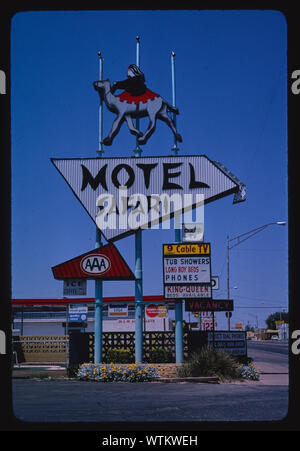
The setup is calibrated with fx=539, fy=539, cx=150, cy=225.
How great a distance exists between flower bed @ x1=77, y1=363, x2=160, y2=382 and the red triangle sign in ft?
9.43

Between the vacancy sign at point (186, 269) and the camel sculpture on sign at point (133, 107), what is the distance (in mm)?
3715

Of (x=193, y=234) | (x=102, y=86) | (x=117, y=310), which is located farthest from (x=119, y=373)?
(x=117, y=310)

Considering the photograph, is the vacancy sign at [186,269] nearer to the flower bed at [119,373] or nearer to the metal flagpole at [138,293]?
the metal flagpole at [138,293]

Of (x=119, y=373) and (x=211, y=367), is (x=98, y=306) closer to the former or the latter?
(x=119, y=373)

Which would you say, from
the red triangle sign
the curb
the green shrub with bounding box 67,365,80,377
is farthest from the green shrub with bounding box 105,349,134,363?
the red triangle sign

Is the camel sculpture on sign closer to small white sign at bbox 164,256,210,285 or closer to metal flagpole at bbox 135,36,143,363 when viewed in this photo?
metal flagpole at bbox 135,36,143,363

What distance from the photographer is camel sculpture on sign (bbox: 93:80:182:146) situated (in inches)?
701

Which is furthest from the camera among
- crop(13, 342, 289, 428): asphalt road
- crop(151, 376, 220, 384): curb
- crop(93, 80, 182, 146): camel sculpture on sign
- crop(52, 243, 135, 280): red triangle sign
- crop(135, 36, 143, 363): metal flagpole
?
crop(93, 80, 182, 146): camel sculpture on sign

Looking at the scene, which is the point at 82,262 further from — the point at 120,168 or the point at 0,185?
the point at 0,185

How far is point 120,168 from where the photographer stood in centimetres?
1723

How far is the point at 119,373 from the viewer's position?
54.0 ft
